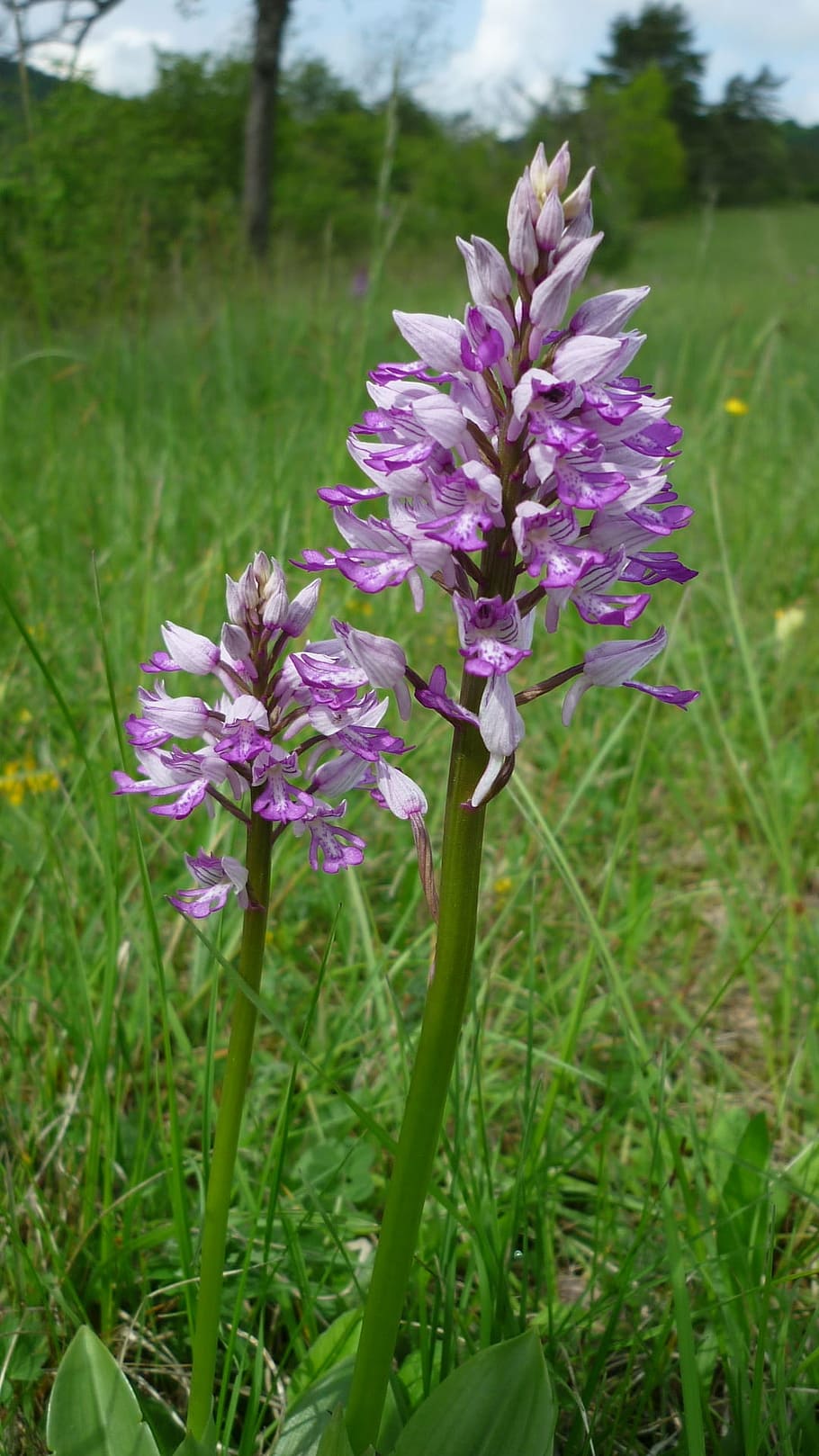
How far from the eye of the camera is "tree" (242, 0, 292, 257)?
20172 millimetres

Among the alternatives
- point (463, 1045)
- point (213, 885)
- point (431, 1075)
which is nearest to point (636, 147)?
point (463, 1045)

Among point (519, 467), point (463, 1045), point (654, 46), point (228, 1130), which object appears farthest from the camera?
point (654, 46)

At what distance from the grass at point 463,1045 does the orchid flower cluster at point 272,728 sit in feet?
0.51

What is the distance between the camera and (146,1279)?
1637 mm

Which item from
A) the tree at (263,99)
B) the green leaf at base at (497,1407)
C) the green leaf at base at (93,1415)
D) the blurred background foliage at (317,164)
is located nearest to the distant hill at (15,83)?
the blurred background foliage at (317,164)

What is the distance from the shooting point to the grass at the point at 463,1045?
1479 millimetres

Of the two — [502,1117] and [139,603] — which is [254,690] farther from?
[139,603]

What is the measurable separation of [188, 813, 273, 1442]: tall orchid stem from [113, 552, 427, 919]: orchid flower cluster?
0.02 metres

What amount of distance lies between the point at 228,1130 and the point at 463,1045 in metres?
1.10

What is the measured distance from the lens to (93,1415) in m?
1.22

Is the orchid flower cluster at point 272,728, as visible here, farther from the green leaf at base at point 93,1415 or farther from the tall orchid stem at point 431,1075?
the green leaf at base at point 93,1415

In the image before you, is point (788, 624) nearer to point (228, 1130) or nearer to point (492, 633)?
point (492, 633)

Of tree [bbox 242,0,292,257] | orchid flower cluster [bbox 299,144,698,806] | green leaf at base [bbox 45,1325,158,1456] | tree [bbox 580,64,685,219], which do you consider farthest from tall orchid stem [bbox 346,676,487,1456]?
tree [bbox 242,0,292,257]

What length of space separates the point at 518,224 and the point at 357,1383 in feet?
3.95
